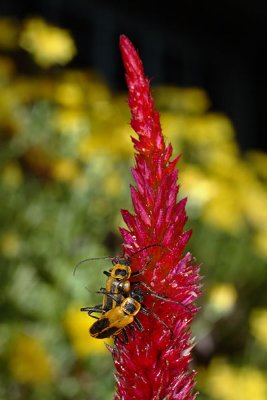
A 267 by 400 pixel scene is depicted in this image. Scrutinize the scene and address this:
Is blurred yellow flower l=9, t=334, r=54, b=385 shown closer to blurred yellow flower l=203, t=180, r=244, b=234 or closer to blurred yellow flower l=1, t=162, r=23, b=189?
blurred yellow flower l=1, t=162, r=23, b=189

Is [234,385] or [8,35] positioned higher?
[8,35]

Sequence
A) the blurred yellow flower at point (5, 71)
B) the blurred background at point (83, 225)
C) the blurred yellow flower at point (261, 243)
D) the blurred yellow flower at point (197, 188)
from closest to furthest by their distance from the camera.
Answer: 1. the blurred background at point (83, 225)
2. the blurred yellow flower at point (197, 188)
3. the blurred yellow flower at point (5, 71)
4. the blurred yellow flower at point (261, 243)

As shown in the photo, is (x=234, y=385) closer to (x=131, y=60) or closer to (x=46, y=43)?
(x=46, y=43)

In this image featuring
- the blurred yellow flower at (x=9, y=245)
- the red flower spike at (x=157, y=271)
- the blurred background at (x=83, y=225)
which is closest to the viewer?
the red flower spike at (x=157, y=271)

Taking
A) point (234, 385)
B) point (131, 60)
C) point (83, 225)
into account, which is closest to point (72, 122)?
point (83, 225)

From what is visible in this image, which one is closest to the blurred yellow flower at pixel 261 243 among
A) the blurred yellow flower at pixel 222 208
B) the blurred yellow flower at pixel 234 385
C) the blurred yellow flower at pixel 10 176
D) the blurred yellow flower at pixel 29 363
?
the blurred yellow flower at pixel 222 208

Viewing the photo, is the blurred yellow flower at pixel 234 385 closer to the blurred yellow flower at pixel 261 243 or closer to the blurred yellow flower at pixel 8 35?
the blurred yellow flower at pixel 261 243

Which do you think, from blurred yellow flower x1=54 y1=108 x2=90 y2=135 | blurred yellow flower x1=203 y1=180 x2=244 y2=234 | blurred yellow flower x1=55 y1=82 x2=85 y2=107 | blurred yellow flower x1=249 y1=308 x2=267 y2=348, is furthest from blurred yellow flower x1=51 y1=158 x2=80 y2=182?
blurred yellow flower x1=249 y1=308 x2=267 y2=348
